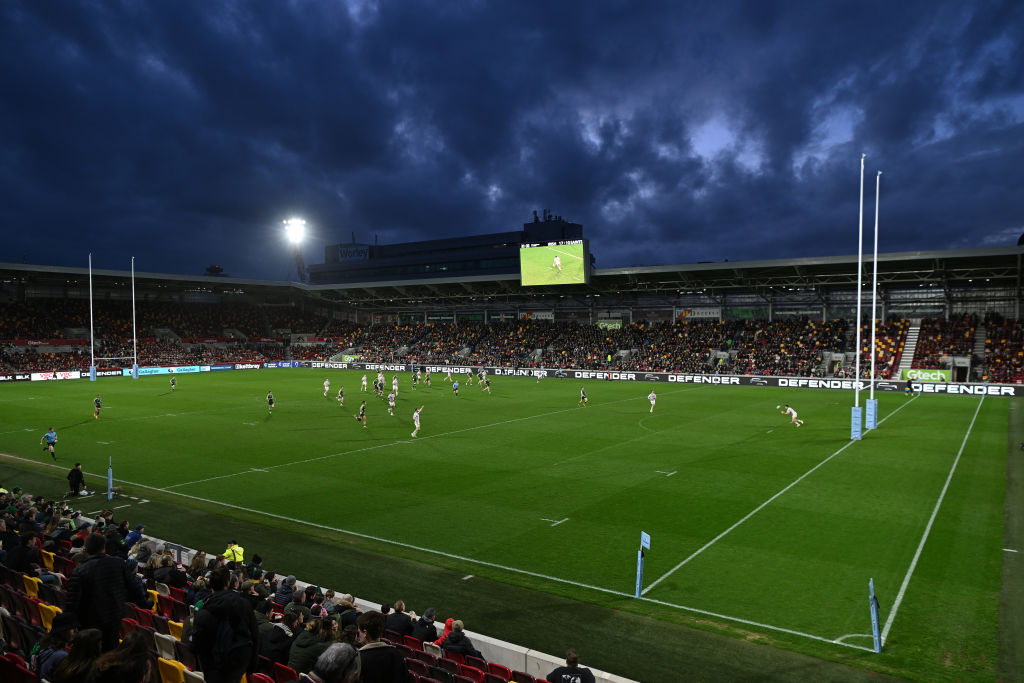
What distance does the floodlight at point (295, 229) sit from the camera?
8444 centimetres

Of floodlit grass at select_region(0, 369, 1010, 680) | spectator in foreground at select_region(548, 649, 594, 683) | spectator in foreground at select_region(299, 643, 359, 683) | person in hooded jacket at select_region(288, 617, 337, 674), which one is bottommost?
floodlit grass at select_region(0, 369, 1010, 680)

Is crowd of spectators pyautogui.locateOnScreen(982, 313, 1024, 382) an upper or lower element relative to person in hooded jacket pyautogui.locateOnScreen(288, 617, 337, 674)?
upper

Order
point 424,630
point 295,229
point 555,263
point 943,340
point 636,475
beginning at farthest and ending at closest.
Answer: point 295,229 → point 555,263 → point 943,340 → point 636,475 → point 424,630

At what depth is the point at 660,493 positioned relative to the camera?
20.1 meters

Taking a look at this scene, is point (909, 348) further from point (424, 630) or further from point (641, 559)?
point (424, 630)

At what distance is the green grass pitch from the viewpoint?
66000mm

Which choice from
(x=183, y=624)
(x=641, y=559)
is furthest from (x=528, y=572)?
(x=183, y=624)

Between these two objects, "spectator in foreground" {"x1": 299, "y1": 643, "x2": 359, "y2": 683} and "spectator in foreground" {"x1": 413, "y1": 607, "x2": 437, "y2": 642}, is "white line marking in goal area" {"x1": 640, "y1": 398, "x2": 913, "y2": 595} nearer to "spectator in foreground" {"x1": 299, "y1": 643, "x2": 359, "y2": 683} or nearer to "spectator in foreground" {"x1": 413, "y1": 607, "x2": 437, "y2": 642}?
"spectator in foreground" {"x1": 413, "y1": 607, "x2": 437, "y2": 642}

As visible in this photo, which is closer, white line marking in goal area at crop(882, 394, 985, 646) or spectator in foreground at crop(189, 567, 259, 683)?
spectator in foreground at crop(189, 567, 259, 683)

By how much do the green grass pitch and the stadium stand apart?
26 centimetres

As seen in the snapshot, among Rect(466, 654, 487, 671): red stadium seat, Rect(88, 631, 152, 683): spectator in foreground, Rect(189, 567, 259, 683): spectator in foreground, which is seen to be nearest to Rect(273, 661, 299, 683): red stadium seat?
Rect(189, 567, 259, 683): spectator in foreground

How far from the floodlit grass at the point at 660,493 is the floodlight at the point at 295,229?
1842 inches

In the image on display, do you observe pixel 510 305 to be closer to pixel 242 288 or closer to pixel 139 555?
pixel 242 288

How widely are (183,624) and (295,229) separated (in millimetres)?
83574
